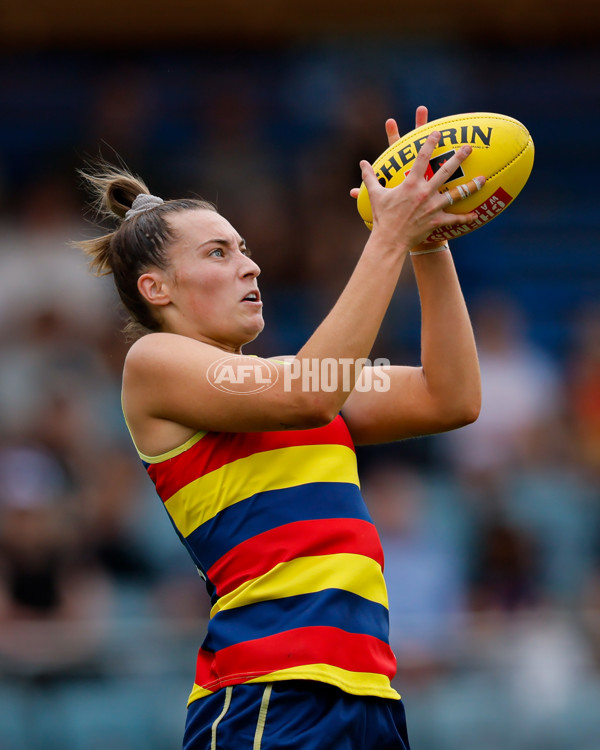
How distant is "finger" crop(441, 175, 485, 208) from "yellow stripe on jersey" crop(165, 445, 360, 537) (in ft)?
2.26

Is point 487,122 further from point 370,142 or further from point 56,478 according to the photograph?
point 370,142

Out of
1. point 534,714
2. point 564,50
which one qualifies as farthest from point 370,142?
point 534,714

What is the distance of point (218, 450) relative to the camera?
8.78 ft

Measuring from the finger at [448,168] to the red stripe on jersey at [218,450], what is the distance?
68 cm

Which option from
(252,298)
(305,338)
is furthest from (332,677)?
(305,338)

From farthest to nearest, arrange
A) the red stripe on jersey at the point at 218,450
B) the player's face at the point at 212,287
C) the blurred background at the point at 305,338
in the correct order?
the blurred background at the point at 305,338
the player's face at the point at 212,287
the red stripe on jersey at the point at 218,450

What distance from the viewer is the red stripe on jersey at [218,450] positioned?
8.73 ft

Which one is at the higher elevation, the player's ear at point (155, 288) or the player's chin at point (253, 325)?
the player's ear at point (155, 288)

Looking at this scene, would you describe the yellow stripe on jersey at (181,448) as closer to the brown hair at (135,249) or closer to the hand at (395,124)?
the brown hair at (135,249)

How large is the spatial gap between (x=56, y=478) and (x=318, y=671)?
430cm

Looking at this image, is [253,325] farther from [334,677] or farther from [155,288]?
[334,677]

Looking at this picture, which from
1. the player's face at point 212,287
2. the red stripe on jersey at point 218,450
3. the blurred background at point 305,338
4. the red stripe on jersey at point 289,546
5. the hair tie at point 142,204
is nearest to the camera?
the red stripe on jersey at point 289,546

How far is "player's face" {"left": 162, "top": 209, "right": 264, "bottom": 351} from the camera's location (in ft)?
9.20

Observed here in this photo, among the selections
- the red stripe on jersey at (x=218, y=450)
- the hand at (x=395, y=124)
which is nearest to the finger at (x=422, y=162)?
the hand at (x=395, y=124)
